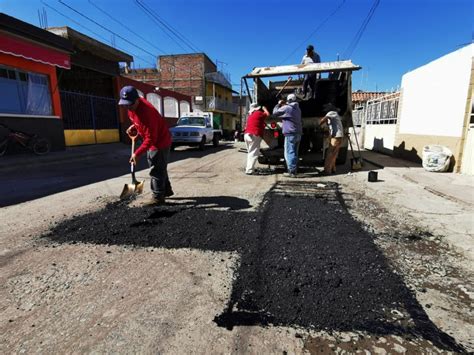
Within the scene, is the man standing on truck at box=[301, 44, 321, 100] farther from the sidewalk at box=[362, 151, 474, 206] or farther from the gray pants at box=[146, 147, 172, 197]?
the gray pants at box=[146, 147, 172, 197]

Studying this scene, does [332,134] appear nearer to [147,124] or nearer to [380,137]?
[147,124]

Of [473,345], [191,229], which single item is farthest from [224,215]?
[473,345]

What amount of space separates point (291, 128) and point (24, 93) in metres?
9.81

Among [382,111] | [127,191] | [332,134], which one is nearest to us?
[127,191]

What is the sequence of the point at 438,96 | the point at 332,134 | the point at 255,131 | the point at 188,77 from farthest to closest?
1. the point at 188,77
2. the point at 438,96
3. the point at 255,131
4. the point at 332,134

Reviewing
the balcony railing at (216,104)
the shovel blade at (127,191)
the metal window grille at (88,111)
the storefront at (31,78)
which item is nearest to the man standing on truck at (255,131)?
the shovel blade at (127,191)

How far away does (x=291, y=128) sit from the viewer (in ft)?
21.7

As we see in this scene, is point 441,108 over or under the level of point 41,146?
over

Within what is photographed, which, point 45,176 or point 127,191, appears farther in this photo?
point 45,176

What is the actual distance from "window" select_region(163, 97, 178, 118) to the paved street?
20.2 meters

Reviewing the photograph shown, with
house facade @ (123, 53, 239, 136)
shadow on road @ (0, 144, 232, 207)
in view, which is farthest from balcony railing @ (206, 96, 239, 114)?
shadow on road @ (0, 144, 232, 207)

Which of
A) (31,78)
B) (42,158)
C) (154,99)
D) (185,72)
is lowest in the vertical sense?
(42,158)

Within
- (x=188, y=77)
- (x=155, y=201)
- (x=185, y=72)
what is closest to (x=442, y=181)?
(x=155, y=201)

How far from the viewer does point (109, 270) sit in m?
2.56
